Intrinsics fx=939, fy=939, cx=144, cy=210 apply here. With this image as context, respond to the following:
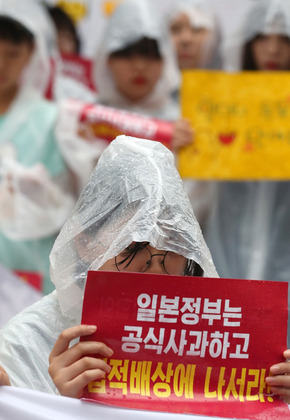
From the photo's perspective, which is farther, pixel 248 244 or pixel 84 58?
pixel 84 58

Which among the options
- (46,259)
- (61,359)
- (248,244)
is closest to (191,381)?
(61,359)

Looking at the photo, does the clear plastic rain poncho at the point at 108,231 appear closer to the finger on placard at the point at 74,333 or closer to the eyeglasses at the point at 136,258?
the eyeglasses at the point at 136,258

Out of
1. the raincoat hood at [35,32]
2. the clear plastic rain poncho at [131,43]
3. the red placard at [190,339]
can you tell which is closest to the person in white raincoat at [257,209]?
the clear plastic rain poncho at [131,43]

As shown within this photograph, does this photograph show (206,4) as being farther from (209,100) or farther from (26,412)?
(26,412)

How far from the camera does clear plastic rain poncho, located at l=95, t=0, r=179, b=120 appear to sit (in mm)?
4227

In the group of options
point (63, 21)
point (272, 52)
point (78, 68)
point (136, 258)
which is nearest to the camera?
point (136, 258)

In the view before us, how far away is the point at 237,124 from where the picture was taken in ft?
12.1

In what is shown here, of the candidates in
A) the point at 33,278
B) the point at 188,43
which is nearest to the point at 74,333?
the point at 33,278

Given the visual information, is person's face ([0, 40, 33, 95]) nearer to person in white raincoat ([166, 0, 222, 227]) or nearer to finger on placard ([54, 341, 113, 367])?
person in white raincoat ([166, 0, 222, 227])

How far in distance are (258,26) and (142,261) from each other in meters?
2.37

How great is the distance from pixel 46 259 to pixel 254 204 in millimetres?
921

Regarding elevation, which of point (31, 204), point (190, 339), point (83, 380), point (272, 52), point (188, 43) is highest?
point (188, 43)

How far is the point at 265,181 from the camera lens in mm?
3980

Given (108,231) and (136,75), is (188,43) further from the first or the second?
(108,231)
